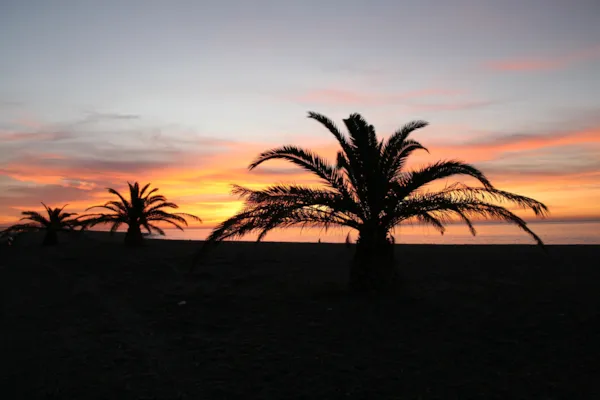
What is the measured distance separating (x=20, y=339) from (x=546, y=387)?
8759mm

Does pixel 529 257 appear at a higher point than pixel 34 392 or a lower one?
higher

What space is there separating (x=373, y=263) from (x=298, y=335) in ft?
11.8

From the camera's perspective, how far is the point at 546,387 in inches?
245

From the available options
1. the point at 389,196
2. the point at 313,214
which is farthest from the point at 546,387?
the point at 313,214

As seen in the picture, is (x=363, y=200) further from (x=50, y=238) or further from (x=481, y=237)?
(x=481, y=237)

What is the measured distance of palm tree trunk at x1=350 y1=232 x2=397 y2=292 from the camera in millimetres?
11570

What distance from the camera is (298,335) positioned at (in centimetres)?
872

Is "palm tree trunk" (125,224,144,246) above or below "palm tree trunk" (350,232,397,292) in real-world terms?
above

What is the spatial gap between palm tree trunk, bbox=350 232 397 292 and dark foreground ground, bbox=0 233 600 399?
0.46 m

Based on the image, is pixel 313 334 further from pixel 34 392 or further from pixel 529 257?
pixel 529 257

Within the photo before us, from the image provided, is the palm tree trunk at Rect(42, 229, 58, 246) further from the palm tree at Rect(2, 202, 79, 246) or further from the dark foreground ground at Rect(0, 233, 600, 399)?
the dark foreground ground at Rect(0, 233, 600, 399)

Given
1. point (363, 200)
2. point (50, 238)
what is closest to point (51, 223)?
point (50, 238)

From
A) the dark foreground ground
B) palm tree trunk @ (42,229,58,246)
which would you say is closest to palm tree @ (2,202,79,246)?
palm tree trunk @ (42,229,58,246)

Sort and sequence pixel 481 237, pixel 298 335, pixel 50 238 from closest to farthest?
pixel 298 335, pixel 50 238, pixel 481 237
